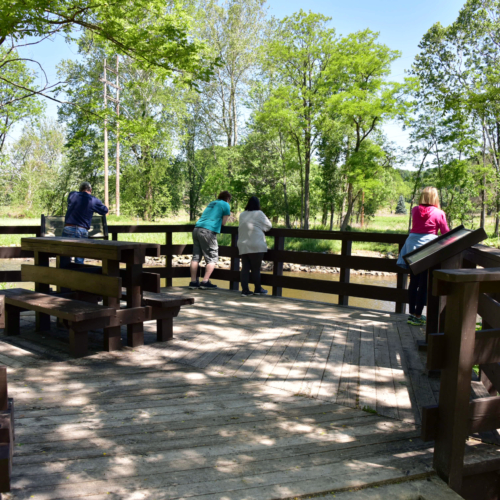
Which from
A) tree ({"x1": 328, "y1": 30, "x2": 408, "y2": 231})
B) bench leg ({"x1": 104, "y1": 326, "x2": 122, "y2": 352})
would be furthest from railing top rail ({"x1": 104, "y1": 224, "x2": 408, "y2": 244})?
tree ({"x1": 328, "y1": 30, "x2": 408, "y2": 231})

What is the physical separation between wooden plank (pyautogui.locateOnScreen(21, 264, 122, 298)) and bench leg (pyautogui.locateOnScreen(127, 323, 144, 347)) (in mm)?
364

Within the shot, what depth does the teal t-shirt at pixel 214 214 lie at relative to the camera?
25.1 feet

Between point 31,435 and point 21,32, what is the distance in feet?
26.4

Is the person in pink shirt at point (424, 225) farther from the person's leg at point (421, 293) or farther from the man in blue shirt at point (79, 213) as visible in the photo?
the man in blue shirt at point (79, 213)

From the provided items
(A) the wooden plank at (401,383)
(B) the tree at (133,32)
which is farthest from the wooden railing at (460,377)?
(B) the tree at (133,32)

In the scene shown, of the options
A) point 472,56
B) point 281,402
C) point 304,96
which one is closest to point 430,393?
point 281,402

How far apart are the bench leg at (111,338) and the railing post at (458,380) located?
3.03 metres

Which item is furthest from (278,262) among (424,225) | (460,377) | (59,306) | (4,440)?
(4,440)

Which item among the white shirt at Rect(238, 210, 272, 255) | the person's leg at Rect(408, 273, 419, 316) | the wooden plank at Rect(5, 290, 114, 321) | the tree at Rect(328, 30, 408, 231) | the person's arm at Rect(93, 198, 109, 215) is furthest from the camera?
the tree at Rect(328, 30, 408, 231)

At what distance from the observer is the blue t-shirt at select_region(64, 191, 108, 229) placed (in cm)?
661

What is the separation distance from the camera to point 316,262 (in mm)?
7090

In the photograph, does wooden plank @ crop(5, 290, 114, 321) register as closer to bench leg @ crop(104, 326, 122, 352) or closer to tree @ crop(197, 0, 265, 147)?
bench leg @ crop(104, 326, 122, 352)

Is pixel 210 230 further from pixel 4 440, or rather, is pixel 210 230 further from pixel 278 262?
pixel 4 440

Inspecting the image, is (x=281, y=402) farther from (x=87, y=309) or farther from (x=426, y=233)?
(x=426, y=233)
